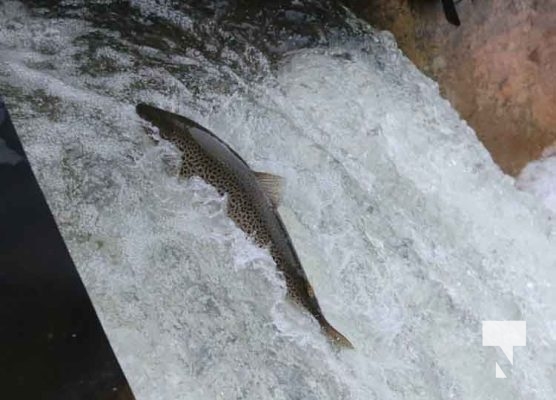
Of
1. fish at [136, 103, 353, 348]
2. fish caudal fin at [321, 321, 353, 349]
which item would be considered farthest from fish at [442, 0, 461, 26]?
fish caudal fin at [321, 321, 353, 349]

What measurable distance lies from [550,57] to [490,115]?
1.03ft

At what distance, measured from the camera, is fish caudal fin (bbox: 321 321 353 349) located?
7.19ft

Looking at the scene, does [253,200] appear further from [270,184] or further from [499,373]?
[499,373]

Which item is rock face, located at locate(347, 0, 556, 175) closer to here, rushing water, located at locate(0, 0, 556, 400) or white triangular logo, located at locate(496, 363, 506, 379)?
rushing water, located at locate(0, 0, 556, 400)

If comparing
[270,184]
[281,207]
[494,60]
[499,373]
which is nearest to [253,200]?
[270,184]

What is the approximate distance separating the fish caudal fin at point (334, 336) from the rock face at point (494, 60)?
4.20 ft

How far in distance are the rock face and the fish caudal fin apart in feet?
4.20

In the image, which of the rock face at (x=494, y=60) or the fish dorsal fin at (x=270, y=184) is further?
the rock face at (x=494, y=60)

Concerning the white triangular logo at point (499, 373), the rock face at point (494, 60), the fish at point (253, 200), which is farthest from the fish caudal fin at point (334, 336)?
the rock face at point (494, 60)

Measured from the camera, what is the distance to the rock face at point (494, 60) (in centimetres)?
320

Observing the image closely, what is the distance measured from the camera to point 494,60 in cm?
326

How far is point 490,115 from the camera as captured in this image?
3260mm

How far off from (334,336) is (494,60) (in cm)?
148

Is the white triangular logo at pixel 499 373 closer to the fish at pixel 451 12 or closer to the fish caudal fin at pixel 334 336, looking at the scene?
the fish caudal fin at pixel 334 336
